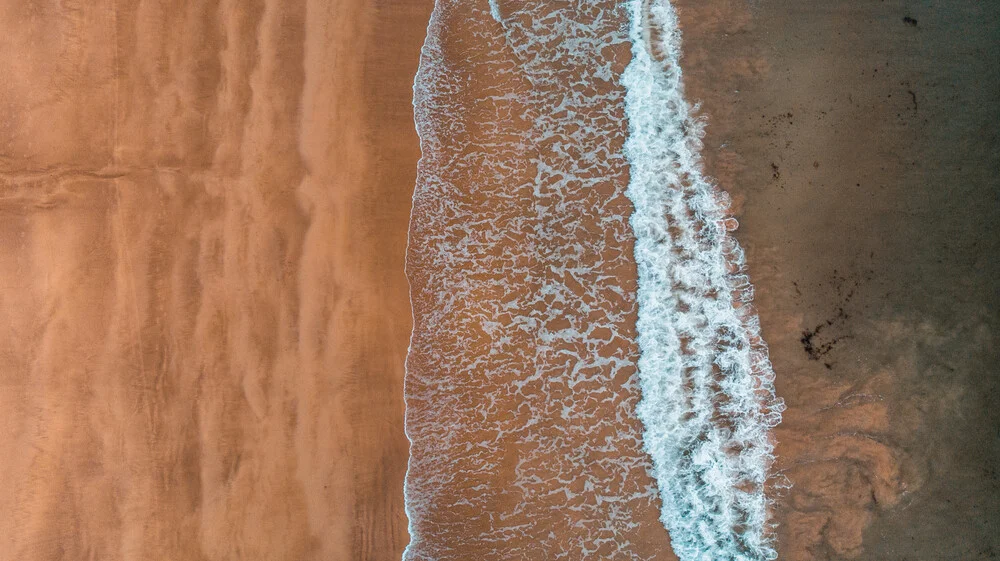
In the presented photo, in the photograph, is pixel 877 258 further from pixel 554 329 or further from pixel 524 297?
pixel 524 297

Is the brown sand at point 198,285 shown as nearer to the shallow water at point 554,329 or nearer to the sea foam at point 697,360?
the shallow water at point 554,329

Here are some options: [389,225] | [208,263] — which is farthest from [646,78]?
[208,263]

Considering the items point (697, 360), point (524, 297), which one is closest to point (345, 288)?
point (524, 297)

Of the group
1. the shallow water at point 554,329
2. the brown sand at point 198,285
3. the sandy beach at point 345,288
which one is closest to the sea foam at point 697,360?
the shallow water at point 554,329

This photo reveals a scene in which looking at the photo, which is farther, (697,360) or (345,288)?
(697,360)

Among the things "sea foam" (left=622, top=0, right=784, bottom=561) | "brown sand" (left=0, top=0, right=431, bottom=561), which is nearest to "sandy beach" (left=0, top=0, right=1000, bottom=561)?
"brown sand" (left=0, top=0, right=431, bottom=561)

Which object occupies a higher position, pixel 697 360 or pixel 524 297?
pixel 524 297

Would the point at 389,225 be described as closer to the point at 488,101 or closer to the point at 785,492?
the point at 488,101
